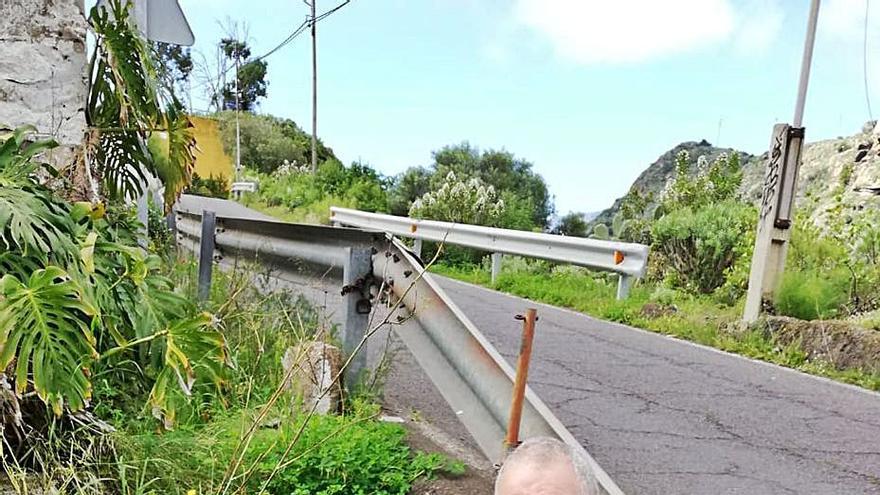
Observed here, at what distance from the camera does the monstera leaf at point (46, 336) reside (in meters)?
2.64

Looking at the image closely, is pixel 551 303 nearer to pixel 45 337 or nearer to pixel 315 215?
pixel 45 337

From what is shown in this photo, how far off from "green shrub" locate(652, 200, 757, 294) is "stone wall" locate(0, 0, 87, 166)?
799 centimetres

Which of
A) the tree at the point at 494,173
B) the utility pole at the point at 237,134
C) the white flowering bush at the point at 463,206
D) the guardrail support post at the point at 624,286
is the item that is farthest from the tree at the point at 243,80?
the guardrail support post at the point at 624,286

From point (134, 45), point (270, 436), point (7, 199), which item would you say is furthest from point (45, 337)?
point (134, 45)

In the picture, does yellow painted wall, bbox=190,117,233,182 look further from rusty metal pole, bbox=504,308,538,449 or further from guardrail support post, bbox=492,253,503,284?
rusty metal pole, bbox=504,308,538,449

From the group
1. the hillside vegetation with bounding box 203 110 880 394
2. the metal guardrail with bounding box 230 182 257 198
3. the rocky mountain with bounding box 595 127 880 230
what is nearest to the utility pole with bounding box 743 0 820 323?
the hillside vegetation with bounding box 203 110 880 394

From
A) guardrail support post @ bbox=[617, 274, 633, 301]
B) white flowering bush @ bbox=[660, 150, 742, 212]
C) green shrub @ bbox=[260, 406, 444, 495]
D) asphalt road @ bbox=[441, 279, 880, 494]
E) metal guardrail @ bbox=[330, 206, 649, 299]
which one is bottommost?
asphalt road @ bbox=[441, 279, 880, 494]

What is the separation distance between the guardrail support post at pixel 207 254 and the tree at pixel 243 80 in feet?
146

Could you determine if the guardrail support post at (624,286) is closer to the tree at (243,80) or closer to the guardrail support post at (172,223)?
the guardrail support post at (172,223)

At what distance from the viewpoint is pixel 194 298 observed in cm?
572

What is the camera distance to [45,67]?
3.97 m

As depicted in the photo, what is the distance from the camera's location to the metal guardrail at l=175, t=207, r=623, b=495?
2959mm

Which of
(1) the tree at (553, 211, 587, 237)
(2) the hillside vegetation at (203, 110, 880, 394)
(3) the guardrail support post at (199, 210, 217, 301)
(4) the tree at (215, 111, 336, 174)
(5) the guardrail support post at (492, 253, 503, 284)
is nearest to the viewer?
(3) the guardrail support post at (199, 210, 217, 301)

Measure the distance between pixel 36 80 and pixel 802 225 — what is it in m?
9.28
